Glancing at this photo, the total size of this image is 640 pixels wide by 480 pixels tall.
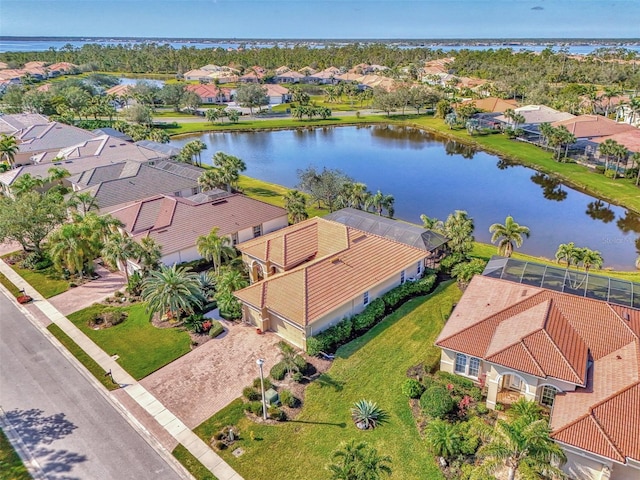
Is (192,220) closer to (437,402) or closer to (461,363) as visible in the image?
(461,363)

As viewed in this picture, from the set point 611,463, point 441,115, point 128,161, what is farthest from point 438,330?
point 441,115

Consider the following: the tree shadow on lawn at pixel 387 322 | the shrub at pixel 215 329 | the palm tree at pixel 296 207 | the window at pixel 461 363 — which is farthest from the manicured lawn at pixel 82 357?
the palm tree at pixel 296 207

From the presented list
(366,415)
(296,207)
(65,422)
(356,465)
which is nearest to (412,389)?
(366,415)

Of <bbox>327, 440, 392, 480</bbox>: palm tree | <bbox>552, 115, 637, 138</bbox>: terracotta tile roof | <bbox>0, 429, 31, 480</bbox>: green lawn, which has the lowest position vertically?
<bbox>0, 429, 31, 480</bbox>: green lawn

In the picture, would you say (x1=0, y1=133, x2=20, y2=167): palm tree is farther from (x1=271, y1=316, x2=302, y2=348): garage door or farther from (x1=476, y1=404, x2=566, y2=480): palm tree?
(x1=476, y1=404, x2=566, y2=480): palm tree

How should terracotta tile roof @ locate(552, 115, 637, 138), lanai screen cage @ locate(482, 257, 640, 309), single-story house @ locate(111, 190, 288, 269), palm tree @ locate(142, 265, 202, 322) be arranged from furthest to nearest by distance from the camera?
terracotta tile roof @ locate(552, 115, 637, 138) < single-story house @ locate(111, 190, 288, 269) < palm tree @ locate(142, 265, 202, 322) < lanai screen cage @ locate(482, 257, 640, 309)

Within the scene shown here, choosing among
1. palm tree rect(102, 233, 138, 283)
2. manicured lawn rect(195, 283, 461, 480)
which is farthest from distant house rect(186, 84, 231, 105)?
manicured lawn rect(195, 283, 461, 480)
